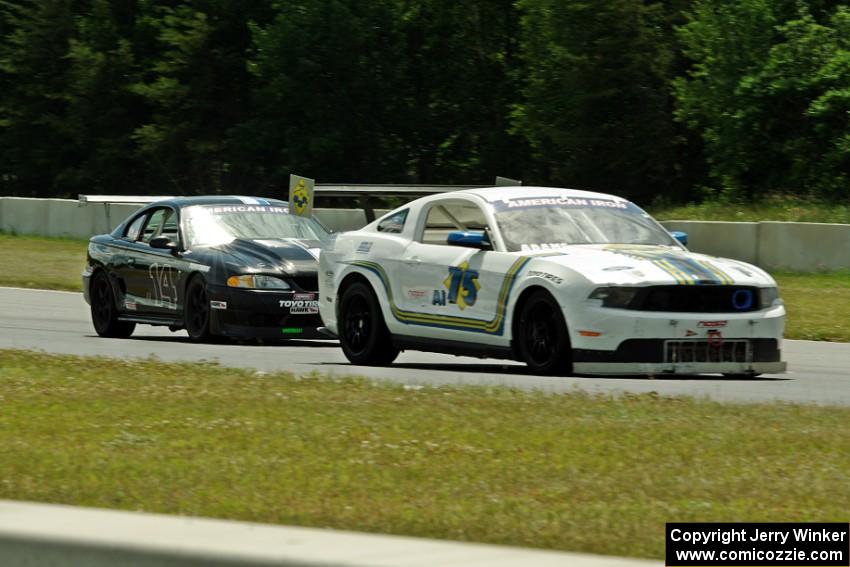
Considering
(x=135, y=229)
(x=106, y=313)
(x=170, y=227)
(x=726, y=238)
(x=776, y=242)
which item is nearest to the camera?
(x=170, y=227)

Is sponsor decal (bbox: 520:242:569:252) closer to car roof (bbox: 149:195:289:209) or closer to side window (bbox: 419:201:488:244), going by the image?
side window (bbox: 419:201:488:244)

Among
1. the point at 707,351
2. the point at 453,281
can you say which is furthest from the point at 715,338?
the point at 453,281

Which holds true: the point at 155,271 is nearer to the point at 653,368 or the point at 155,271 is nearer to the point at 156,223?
the point at 156,223

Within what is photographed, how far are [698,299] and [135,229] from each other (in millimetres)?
8046

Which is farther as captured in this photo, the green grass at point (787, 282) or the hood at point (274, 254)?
the green grass at point (787, 282)

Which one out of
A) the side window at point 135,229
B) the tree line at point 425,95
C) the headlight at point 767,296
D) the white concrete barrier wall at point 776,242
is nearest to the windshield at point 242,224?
the side window at point 135,229

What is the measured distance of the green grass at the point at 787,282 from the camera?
1845 centimetres

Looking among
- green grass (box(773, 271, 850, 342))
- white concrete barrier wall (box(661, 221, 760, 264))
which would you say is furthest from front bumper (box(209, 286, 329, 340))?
white concrete barrier wall (box(661, 221, 760, 264))

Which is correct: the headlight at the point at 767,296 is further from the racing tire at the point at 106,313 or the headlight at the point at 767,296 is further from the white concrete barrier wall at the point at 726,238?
the white concrete barrier wall at the point at 726,238

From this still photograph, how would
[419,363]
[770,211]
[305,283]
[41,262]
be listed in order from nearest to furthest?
[419,363], [305,283], [41,262], [770,211]

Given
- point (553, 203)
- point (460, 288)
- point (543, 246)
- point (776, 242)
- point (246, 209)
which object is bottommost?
point (776, 242)

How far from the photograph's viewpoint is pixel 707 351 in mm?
11219

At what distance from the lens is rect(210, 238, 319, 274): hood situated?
15.6 m

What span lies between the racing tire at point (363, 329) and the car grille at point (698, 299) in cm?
272
